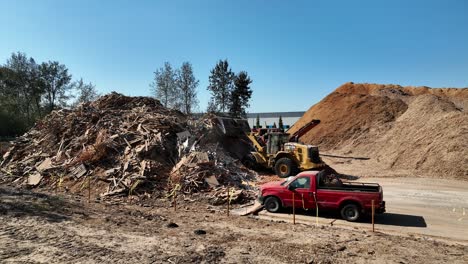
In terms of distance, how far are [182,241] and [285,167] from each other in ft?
41.3

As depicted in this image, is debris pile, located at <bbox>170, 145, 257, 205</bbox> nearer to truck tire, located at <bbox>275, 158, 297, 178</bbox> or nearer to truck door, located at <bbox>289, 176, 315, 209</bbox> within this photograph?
truck tire, located at <bbox>275, 158, 297, 178</bbox>

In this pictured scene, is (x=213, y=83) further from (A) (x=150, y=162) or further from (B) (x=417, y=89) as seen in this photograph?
(A) (x=150, y=162)

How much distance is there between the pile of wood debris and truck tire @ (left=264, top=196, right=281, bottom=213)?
3.61m

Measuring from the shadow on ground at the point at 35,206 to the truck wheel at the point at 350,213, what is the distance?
8.66 meters

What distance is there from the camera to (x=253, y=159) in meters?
23.5

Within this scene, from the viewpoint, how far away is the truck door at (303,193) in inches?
529

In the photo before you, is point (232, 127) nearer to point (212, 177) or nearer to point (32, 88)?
point (212, 177)

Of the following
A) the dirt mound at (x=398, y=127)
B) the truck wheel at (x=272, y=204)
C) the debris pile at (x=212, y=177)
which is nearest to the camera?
the truck wheel at (x=272, y=204)

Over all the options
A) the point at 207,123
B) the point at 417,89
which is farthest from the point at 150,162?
the point at 417,89

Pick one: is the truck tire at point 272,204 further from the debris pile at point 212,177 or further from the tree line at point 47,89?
the tree line at point 47,89

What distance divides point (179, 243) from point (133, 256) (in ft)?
4.59

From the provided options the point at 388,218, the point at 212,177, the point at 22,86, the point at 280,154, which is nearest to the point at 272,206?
the point at 388,218

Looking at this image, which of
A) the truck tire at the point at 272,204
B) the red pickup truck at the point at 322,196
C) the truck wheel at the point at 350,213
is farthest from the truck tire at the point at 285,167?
the truck wheel at the point at 350,213

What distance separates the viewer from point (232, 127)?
25.7m
